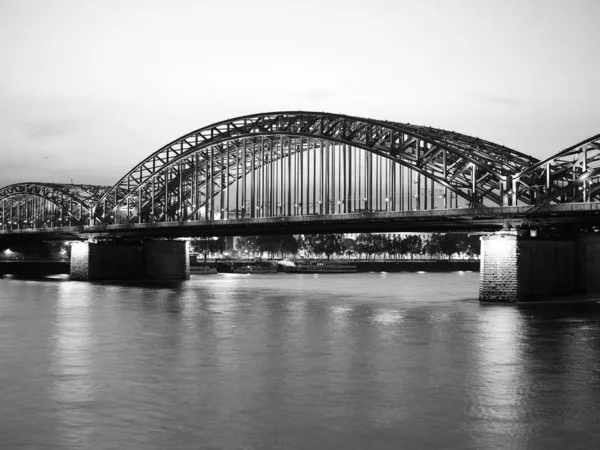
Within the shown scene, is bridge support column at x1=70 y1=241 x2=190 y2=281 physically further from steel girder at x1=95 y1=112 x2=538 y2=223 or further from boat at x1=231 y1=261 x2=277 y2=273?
boat at x1=231 y1=261 x2=277 y2=273

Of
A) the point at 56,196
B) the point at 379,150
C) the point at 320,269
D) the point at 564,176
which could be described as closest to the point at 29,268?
the point at 56,196

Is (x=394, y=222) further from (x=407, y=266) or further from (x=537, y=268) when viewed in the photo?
(x=407, y=266)

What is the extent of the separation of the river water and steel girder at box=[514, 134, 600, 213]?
1036 centimetres

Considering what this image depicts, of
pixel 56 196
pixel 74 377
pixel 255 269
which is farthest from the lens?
pixel 255 269

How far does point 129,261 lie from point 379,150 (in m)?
41.2

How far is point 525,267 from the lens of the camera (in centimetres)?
5144

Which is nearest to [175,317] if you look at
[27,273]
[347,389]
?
[347,389]

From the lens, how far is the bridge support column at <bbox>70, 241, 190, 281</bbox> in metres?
95.4

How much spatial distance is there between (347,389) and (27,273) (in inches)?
4302

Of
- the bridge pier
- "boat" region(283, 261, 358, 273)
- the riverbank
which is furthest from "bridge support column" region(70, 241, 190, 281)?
the riverbank

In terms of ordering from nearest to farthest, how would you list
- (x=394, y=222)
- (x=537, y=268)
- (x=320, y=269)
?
1. (x=537, y=268)
2. (x=394, y=222)
3. (x=320, y=269)

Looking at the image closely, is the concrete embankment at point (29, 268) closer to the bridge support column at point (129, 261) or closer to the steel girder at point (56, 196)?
the steel girder at point (56, 196)

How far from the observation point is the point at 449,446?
47.6ft

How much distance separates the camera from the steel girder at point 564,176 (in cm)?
4928
